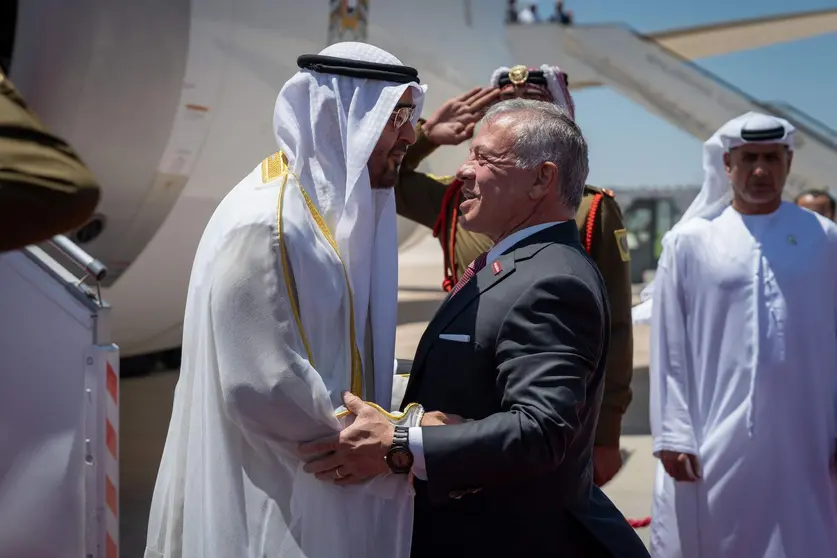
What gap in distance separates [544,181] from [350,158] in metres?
0.38

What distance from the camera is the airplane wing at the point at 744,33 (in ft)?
63.8

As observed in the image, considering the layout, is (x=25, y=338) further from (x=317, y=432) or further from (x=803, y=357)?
(x=803, y=357)

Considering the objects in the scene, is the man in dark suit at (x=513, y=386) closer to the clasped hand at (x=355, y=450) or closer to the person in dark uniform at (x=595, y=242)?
the clasped hand at (x=355, y=450)

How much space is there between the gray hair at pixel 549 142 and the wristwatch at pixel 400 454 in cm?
56

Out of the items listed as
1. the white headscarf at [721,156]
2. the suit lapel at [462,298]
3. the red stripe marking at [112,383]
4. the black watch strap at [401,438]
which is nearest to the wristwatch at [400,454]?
the black watch strap at [401,438]

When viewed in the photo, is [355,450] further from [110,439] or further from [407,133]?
[110,439]

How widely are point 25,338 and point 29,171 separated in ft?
6.08

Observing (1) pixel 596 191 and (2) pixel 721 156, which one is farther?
(2) pixel 721 156

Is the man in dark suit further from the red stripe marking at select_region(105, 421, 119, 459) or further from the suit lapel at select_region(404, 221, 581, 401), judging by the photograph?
the red stripe marking at select_region(105, 421, 119, 459)

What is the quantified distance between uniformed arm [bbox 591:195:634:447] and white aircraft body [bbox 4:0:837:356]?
2.34 meters

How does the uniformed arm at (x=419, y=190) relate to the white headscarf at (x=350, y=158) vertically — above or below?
below

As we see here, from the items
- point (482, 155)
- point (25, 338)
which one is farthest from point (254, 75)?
point (482, 155)

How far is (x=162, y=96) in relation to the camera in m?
4.59

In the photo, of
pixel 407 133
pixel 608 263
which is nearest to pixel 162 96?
pixel 608 263
